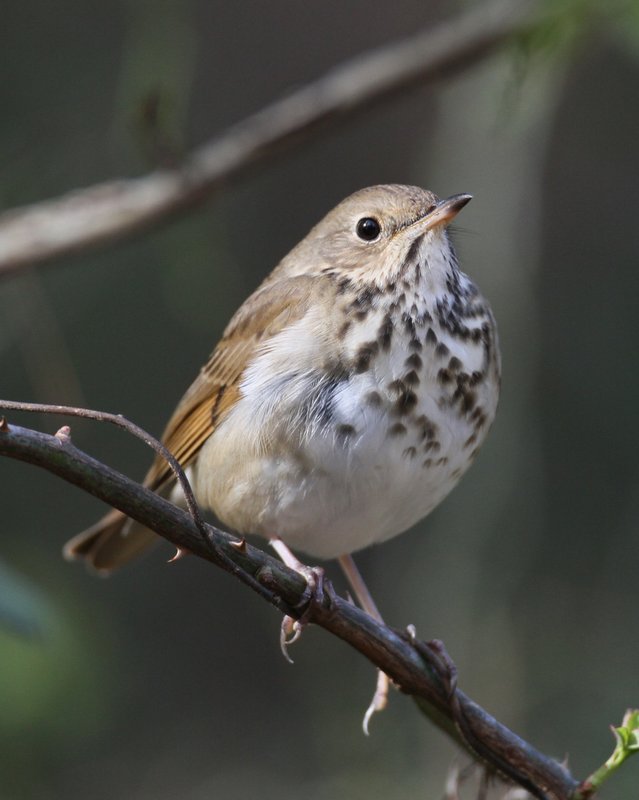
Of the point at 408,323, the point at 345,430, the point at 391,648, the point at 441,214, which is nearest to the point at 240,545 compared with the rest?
the point at 391,648

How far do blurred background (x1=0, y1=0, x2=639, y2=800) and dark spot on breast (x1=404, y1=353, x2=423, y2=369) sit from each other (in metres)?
0.93

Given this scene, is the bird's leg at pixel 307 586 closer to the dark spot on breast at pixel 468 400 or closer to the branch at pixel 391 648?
the branch at pixel 391 648

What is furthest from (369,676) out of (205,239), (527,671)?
(205,239)

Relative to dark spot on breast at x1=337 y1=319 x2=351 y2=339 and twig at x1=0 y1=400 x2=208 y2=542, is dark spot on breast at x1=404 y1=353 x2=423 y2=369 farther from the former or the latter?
twig at x1=0 y1=400 x2=208 y2=542

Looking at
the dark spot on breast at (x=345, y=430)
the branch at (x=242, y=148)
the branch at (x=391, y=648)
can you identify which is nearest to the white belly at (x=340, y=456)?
the dark spot on breast at (x=345, y=430)

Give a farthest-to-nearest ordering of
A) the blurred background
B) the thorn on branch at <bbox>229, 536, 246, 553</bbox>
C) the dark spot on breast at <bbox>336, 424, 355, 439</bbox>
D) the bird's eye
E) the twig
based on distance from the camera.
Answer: the blurred background < the bird's eye < the dark spot on breast at <bbox>336, 424, 355, 439</bbox> < the thorn on branch at <bbox>229, 536, 246, 553</bbox> < the twig

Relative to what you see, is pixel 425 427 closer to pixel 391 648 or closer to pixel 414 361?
pixel 414 361

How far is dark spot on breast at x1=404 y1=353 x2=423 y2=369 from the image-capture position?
9.87 feet

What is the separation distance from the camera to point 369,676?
4.54 meters

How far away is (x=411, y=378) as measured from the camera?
3.00 meters

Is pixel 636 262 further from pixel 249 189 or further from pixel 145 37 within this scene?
pixel 145 37

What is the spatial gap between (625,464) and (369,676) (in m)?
1.39

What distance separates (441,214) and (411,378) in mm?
424

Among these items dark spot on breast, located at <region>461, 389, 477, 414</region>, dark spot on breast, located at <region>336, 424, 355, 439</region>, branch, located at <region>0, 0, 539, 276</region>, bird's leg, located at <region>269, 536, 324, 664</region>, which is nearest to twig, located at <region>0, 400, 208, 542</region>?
bird's leg, located at <region>269, 536, 324, 664</region>
